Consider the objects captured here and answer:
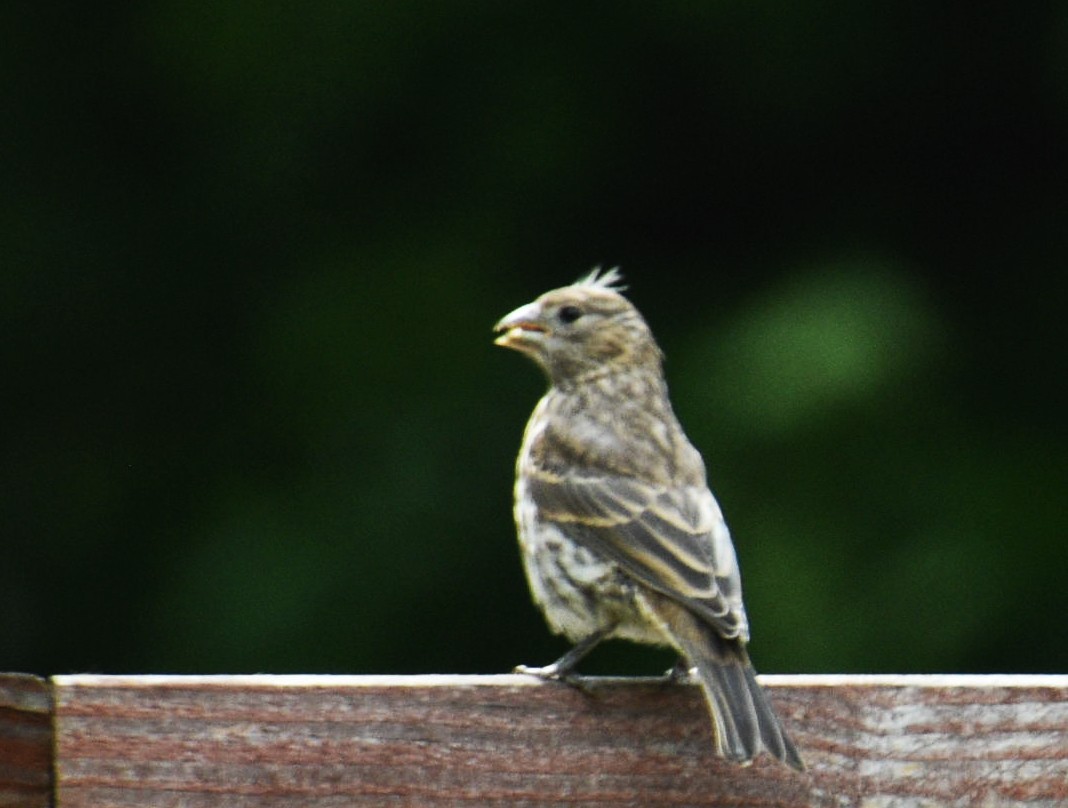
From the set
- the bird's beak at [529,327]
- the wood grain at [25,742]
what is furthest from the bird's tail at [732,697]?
the bird's beak at [529,327]

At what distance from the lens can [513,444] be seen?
490 cm

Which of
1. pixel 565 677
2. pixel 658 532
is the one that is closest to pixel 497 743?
pixel 565 677

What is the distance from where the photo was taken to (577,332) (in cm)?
363

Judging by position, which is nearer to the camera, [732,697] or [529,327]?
[732,697]

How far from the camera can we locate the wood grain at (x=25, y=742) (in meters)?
2.06

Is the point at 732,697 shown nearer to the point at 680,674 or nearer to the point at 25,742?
the point at 680,674

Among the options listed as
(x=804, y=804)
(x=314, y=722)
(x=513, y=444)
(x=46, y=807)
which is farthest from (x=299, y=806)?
(x=513, y=444)

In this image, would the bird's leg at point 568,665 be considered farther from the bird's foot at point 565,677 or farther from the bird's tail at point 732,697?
the bird's tail at point 732,697

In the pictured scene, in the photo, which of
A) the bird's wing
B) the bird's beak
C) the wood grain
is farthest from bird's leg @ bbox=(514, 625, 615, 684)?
the bird's beak

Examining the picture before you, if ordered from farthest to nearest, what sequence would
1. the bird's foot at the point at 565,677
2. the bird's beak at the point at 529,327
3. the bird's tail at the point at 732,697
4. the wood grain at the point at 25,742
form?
the bird's beak at the point at 529,327, the bird's foot at the point at 565,677, the bird's tail at the point at 732,697, the wood grain at the point at 25,742

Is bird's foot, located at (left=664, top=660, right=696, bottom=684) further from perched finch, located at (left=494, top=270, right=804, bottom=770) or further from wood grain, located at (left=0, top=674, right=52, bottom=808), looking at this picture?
wood grain, located at (left=0, top=674, right=52, bottom=808)

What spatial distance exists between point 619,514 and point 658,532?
0.32ft

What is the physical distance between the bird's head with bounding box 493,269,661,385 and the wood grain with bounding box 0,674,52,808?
167 cm

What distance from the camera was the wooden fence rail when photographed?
212 cm
